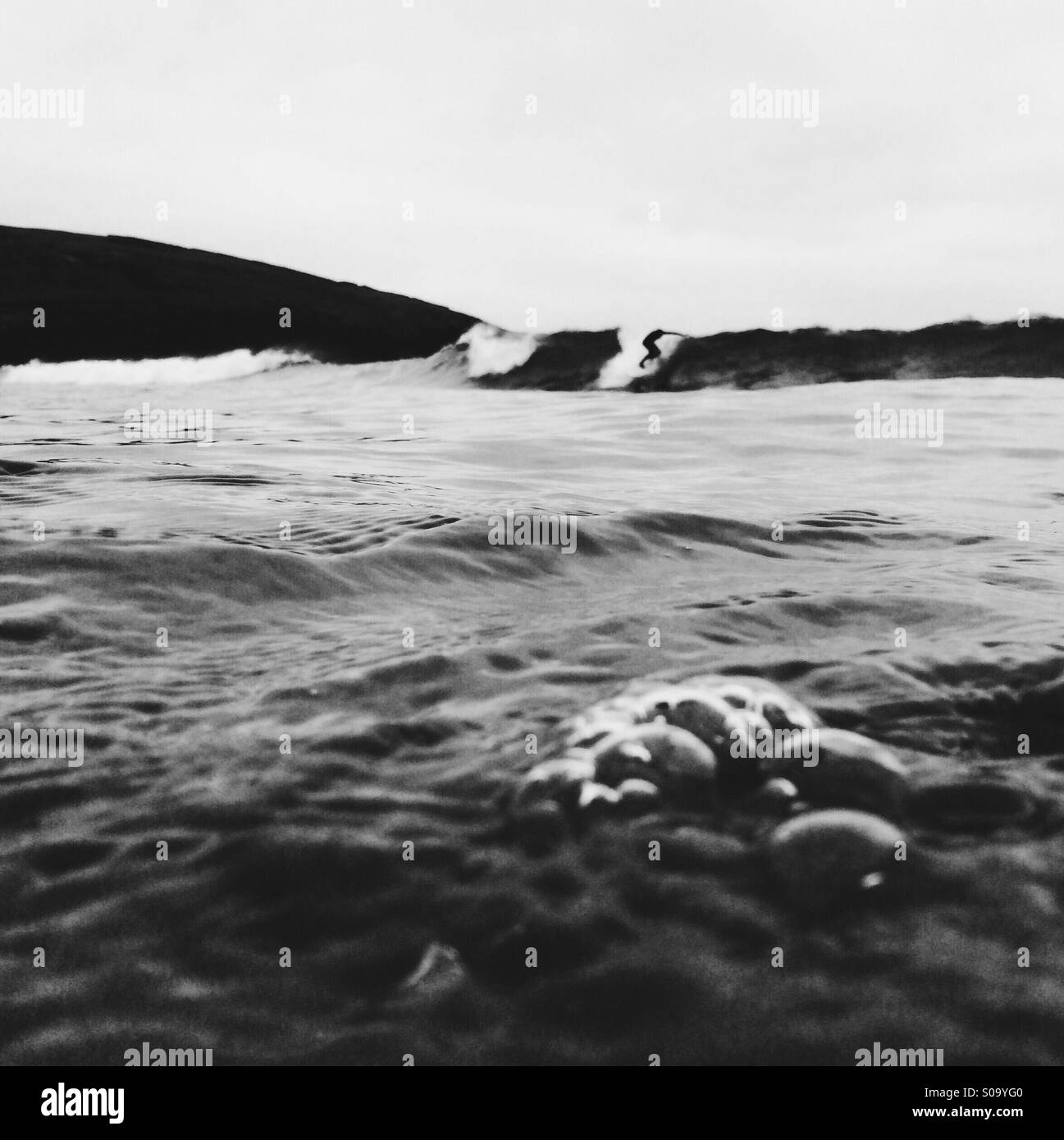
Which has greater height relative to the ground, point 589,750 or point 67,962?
point 589,750

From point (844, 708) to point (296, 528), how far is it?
2.88 metres

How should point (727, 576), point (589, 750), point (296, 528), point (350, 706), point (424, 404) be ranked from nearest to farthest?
point (589, 750) → point (350, 706) → point (727, 576) → point (296, 528) → point (424, 404)

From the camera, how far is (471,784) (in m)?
2.58

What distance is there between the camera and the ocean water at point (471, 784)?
1.95m

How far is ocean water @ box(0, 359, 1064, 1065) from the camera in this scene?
195 cm

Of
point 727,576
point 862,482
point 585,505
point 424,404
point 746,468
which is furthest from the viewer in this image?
point 424,404

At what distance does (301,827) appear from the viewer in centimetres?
240

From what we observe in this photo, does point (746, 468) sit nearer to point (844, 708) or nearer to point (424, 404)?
point (844, 708)

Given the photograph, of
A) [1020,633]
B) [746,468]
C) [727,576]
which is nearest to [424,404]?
[746,468]

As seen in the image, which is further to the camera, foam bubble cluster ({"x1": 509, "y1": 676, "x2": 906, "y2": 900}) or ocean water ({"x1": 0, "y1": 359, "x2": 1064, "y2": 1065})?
foam bubble cluster ({"x1": 509, "y1": 676, "x2": 906, "y2": 900})

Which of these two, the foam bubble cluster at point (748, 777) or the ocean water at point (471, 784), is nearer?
the ocean water at point (471, 784)

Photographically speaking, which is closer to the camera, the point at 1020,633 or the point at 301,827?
the point at 301,827
